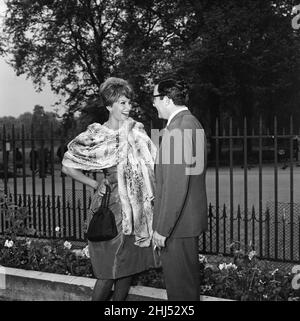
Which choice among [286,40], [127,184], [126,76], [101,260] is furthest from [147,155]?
[286,40]

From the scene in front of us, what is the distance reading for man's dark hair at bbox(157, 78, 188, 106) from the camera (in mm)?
2939

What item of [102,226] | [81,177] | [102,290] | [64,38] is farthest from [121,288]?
[64,38]

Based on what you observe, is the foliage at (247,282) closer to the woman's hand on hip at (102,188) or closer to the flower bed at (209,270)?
the flower bed at (209,270)

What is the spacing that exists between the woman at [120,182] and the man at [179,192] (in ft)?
1.40

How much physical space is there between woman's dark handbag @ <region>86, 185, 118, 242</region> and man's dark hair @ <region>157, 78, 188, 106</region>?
3.10 feet

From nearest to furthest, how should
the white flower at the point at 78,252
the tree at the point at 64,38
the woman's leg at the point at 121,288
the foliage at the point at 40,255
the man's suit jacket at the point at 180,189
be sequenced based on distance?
1. the man's suit jacket at the point at 180,189
2. the woman's leg at the point at 121,288
3. the foliage at the point at 40,255
4. the white flower at the point at 78,252
5. the tree at the point at 64,38

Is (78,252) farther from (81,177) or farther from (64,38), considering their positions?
(64,38)

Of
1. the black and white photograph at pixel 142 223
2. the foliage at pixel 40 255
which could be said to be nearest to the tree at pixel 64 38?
the black and white photograph at pixel 142 223

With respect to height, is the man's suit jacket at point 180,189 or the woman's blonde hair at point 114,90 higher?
the woman's blonde hair at point 114,90

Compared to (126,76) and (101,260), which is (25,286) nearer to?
(101,260)

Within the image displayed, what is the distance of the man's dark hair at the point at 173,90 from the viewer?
9.64 ft

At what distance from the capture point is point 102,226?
328 cm

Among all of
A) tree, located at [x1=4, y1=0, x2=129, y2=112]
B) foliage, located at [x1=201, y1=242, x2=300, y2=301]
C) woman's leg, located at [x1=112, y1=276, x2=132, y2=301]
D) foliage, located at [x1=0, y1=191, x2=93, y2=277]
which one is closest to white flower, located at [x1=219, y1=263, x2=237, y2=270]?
foliage, located at [x1=201, y1=242, x2=300, y2=301]
